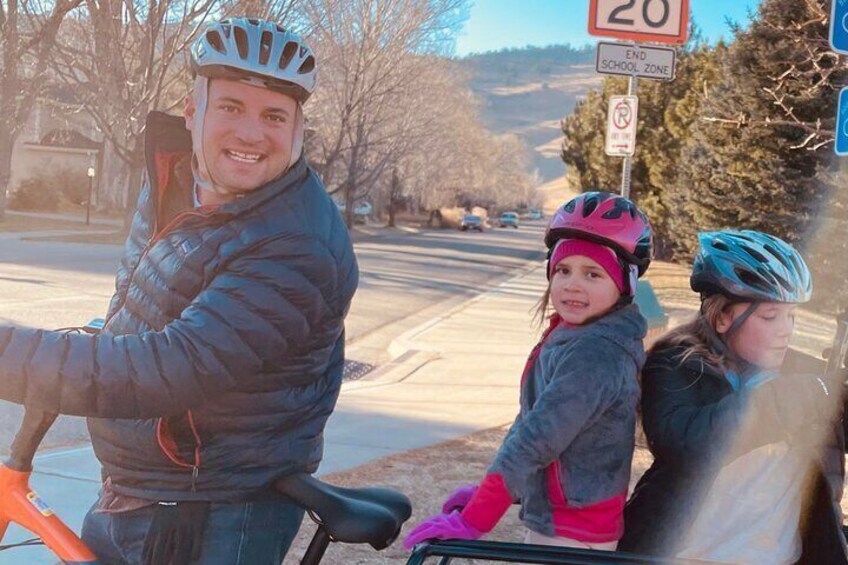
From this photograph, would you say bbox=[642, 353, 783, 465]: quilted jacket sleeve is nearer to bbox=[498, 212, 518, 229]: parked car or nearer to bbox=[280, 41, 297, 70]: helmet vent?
bbox=[280, 41, 297, 70]: helmet vent

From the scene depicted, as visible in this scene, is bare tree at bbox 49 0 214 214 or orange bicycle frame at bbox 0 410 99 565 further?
bare tree at bbox 49 0 214 214

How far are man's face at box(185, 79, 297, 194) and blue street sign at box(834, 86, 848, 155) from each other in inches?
166

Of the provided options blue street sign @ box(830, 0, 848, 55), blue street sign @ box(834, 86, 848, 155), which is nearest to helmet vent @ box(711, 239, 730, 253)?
blue street sign @ box(830, 0, 848, 55)

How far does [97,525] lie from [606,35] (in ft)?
18.2

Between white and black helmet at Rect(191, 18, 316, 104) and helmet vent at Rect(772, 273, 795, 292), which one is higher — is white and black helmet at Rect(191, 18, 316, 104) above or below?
above

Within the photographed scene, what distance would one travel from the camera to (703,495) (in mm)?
2582

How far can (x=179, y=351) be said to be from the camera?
6.81 ft

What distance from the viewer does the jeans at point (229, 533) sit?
7.50ft

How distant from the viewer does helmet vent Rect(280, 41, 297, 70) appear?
2283 mm

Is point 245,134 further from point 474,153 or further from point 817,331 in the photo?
point 474,153

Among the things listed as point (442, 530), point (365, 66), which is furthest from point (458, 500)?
point (365, 66)

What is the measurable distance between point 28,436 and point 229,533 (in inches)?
18.4

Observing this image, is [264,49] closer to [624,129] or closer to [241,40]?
[241,40]

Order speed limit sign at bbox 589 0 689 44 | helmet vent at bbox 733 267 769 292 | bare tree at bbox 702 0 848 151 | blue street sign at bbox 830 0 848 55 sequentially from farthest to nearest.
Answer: bare tree at bbox 702 0 848 151 → speed limit sign at bbox 589 0 689 44 → blue street sign at bbox 830 0 848 55 → helmet vent at bbox 733 267 769 292
